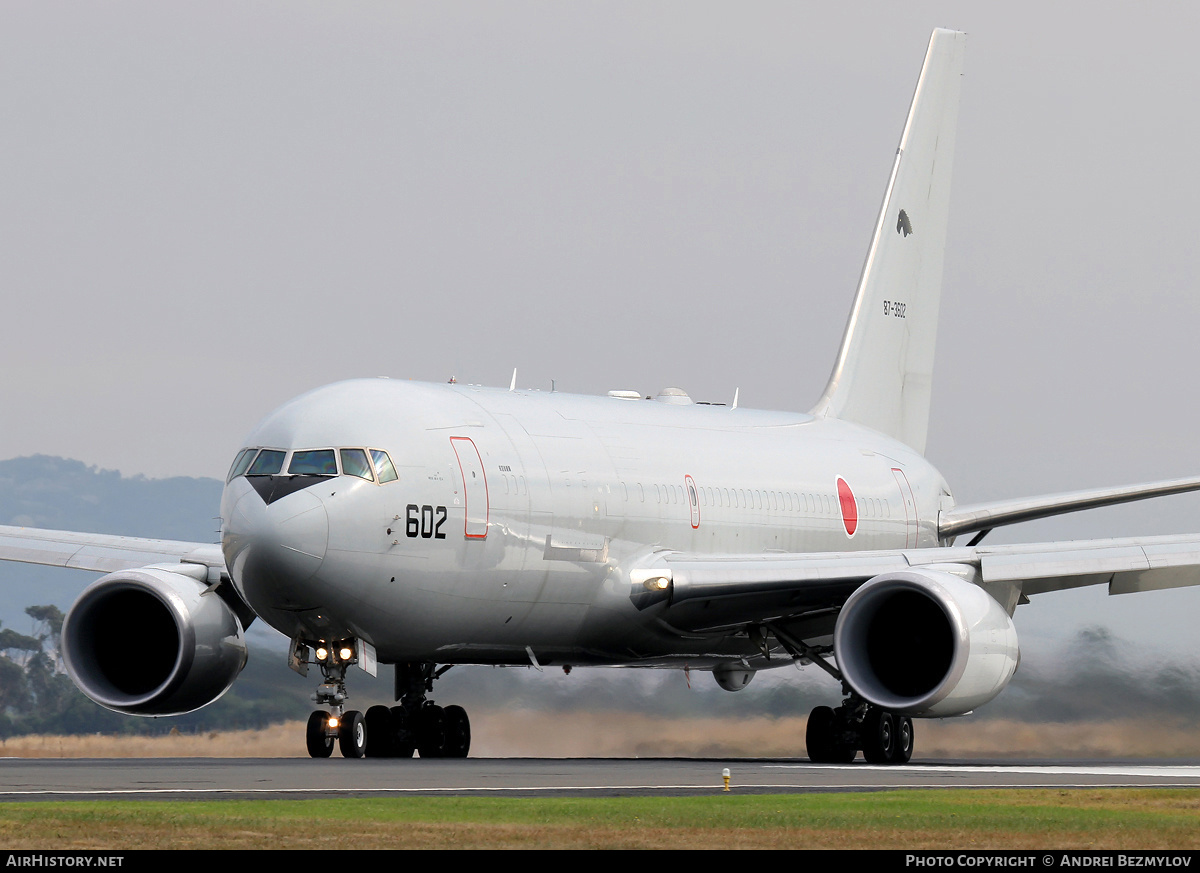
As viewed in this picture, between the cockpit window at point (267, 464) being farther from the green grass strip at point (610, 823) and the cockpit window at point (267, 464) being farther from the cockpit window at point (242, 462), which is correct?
the green grass strip at point (610, 823)

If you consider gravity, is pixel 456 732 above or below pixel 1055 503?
below

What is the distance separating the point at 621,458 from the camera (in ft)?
78.0

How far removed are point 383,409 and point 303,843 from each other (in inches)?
404

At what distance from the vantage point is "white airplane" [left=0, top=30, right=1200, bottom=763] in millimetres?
20062

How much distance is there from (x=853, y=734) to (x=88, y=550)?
922 centimetres

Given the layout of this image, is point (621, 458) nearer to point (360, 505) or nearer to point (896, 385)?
point (360, 505)

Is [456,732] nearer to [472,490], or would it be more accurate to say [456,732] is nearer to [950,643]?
[472,490]

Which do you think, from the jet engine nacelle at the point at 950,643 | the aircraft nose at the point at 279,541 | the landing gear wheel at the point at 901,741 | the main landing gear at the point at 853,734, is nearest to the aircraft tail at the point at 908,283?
the landing gear wheel at the point at 901,741

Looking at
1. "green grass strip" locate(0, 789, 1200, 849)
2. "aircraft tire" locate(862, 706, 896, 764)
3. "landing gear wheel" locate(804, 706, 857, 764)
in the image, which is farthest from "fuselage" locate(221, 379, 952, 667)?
"green grass strip" locate(0, 789, 1200, 849)

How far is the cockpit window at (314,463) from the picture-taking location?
19.9m

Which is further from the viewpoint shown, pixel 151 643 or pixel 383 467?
pixel 151 643

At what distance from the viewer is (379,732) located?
22828mm

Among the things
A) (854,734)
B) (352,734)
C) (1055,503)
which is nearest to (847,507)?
(1055,503)

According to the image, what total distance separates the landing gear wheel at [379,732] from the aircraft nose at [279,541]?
3.51 meters
